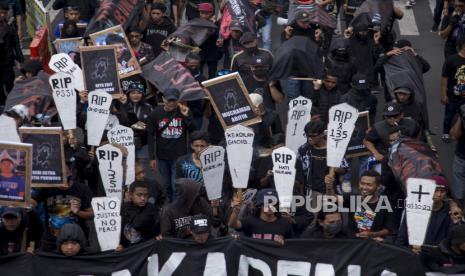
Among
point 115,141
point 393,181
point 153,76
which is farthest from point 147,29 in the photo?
point 393,181

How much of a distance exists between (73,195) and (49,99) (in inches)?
114

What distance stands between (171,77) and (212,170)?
10.5 feet

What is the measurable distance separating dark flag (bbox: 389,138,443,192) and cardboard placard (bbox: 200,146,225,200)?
193 cm

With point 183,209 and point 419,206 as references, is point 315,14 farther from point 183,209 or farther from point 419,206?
point 419,206

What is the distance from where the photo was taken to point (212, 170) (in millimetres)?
12430

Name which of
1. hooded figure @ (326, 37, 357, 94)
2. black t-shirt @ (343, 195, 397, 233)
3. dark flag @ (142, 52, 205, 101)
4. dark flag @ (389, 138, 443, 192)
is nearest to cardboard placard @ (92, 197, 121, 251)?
black t-shirt @ (343, 195, 397, 233)

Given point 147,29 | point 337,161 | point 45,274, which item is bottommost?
point 45,274

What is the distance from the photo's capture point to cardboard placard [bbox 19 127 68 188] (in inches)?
490

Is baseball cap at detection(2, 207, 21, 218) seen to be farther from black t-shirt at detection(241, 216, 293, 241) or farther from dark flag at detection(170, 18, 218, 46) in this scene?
dark flag at detection(170, 18, 218, 46)

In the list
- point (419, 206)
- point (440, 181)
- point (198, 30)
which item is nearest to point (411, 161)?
point (440, 181)

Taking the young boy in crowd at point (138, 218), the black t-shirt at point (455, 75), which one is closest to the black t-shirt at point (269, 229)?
the young boy in crowd at point (138, 218)

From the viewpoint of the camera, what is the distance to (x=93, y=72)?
583 inches

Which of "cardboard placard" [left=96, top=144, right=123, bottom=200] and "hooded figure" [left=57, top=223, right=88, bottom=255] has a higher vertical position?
"cardboard placard" [left=96, top=144, right=123, bottom=200]

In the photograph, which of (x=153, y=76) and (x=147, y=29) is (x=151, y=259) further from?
(x=147, y=29)
